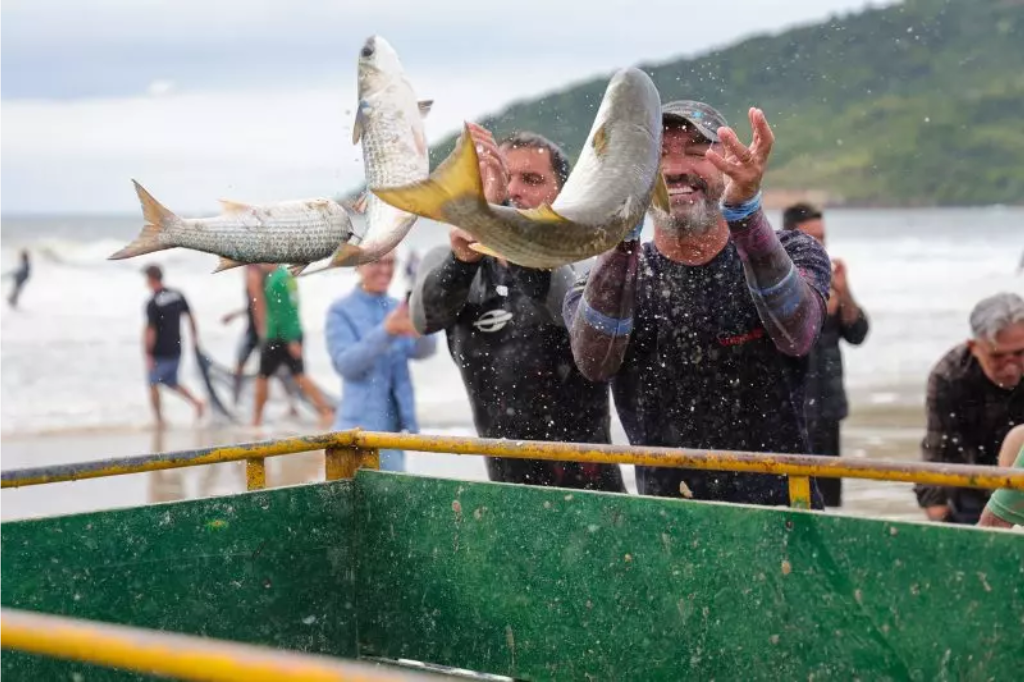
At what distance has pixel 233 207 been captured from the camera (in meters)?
4.22

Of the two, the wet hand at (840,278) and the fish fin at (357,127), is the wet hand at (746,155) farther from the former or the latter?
the wet hand at (840,278)

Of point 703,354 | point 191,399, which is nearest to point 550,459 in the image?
point 703,354

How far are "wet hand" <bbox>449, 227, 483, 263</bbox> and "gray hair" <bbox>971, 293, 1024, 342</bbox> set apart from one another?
299 centimetres

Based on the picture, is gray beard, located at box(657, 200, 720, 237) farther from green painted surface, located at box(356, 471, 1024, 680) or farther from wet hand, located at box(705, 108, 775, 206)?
green painted surface, located at box(356, 471, 1024, 680)

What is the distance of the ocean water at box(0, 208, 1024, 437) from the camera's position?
21.9 meters

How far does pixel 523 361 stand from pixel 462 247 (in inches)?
27.7

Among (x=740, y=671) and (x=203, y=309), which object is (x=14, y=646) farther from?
(x=203, y=309)

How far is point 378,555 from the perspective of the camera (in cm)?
507

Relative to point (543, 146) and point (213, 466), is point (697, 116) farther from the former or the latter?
point (213, 466)

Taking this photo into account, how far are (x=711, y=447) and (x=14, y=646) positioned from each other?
2651 mm

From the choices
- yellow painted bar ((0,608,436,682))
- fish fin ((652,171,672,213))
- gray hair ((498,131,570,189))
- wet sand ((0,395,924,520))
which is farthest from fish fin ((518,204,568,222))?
wet sand ((0,395,924,520))

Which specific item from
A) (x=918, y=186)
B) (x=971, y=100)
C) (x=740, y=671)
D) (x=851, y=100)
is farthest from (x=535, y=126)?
(x=918, y=186)

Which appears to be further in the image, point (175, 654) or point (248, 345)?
point (248, 345)

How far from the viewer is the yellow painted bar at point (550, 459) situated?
149 inches
